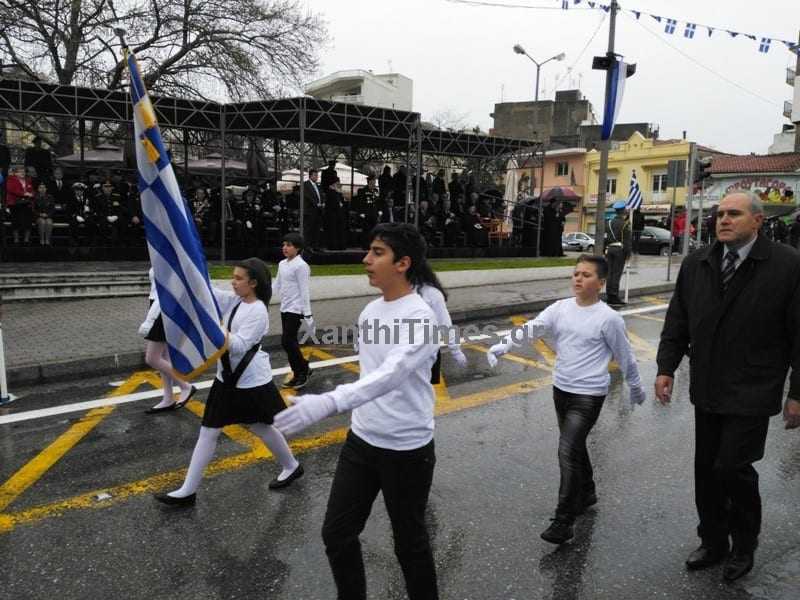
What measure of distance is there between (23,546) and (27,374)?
3.94 m

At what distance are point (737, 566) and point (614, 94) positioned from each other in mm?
13284

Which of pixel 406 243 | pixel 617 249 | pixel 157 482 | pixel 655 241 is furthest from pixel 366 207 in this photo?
pixel 655 241

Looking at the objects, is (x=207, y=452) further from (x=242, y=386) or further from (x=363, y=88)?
(x=363, y=88)

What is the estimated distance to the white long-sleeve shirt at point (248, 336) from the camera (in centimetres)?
387

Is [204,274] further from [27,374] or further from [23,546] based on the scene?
[27,374]

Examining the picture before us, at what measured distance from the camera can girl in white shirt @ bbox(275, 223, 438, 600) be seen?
2.53 meters

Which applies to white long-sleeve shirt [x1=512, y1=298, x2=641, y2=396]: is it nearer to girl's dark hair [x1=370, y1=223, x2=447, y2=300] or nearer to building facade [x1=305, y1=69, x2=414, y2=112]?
girl's dark hair [x1=370, y1=223, x2=447, y2=300]

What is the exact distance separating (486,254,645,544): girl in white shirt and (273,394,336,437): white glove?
1.88m

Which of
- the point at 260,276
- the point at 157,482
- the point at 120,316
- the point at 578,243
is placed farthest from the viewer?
the point at 578,243

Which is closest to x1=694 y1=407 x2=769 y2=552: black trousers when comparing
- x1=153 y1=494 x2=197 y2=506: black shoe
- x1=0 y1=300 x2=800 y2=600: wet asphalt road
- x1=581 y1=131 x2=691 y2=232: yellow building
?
x1=0 y1=300 x2=800 y2=600: wet asphalt road

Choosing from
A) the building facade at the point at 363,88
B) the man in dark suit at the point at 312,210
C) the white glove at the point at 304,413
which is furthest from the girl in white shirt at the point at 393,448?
the building facade at the point at 363,88

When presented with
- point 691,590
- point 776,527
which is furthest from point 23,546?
point 776,527

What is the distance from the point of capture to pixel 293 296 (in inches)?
260

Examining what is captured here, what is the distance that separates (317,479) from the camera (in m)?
4.29
